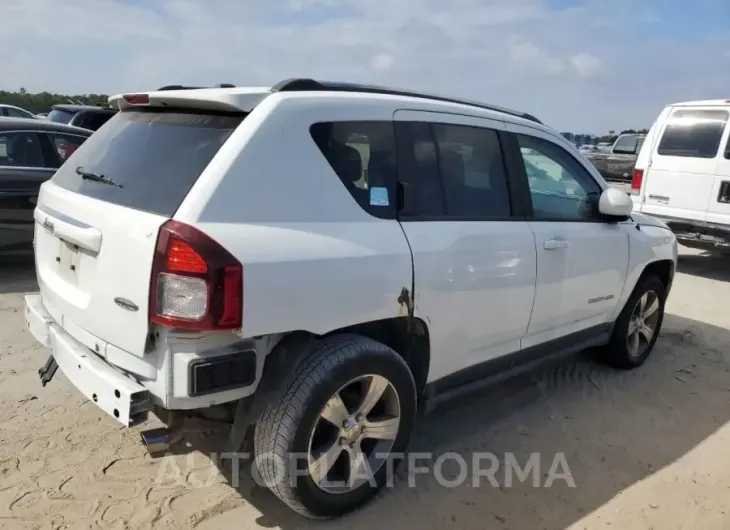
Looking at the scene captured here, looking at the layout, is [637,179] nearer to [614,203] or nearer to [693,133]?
[693,133]

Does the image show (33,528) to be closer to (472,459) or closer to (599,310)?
(472,459)

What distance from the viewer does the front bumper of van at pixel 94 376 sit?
2.41 metres

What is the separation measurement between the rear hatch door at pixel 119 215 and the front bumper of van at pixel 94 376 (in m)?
0.06

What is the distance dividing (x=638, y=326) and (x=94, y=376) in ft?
13.1

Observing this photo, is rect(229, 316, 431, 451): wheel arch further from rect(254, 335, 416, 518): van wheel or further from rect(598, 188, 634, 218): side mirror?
rect(598, 188, 634, 218): side mirror

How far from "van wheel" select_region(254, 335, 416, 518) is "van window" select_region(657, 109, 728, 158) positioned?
699cm

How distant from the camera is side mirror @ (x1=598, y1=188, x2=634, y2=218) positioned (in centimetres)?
401

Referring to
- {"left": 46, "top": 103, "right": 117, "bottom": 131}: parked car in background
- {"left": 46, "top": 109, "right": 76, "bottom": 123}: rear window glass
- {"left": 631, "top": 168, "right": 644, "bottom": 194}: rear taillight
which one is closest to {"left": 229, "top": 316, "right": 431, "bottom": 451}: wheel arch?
{"left": 631, "top": 168, "right": 644, "bottom": 194}: rear taillight

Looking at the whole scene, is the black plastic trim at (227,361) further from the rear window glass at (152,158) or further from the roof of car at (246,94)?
the roof of car at (246,94)

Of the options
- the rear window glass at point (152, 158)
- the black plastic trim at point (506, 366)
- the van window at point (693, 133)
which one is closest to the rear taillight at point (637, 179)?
the van window at point (693, 133)

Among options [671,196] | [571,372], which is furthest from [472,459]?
[671,196]

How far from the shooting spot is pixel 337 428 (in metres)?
2.81

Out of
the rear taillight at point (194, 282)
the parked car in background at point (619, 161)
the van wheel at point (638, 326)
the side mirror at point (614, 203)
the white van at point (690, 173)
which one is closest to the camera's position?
the rear taillight at point (194, 282)

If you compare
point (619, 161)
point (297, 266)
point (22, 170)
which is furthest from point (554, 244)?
point (619, 161)
